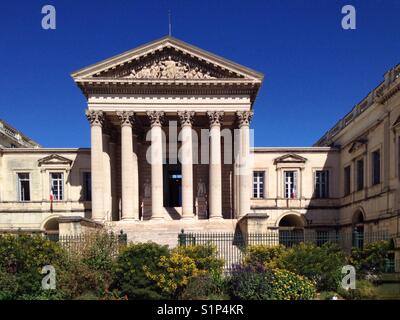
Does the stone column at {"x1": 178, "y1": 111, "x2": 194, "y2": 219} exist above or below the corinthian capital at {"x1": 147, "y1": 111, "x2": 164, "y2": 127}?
below

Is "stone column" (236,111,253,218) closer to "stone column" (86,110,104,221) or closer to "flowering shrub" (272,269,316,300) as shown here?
"stone column" (86,110,104,221)

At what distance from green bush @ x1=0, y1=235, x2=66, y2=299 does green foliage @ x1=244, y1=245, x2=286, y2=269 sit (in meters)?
7.66

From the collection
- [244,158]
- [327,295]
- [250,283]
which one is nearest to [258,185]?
[244,158]

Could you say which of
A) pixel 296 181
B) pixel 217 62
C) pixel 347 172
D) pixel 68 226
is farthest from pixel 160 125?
pixel 347 172

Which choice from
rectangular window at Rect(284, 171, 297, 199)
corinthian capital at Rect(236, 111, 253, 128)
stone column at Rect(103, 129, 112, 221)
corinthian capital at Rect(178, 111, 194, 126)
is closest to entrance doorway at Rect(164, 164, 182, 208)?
stone column at Rect(103, 129, 112, 221)

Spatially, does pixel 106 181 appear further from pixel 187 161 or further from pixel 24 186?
pixel 24 186

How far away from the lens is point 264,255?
611 inches

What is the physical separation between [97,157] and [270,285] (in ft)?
58.8

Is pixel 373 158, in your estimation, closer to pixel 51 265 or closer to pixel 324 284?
pixel 324 284

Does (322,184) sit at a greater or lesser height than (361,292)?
greater

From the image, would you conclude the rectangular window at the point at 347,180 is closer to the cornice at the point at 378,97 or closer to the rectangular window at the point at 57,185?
the cornice at the point at 378,97

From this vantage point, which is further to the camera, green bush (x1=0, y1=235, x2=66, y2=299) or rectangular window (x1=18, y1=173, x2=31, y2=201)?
rectangular window (x1=18, y1=173, x2=31, y2=201)

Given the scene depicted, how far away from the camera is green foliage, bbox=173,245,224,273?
1479 cm

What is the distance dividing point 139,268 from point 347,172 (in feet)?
79.1
